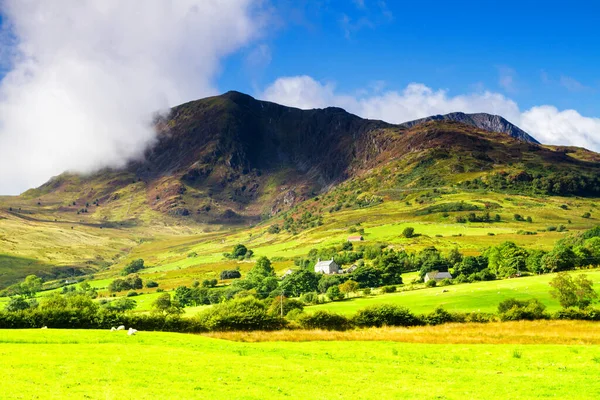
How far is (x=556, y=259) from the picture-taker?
484ft

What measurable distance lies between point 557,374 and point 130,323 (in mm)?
50872

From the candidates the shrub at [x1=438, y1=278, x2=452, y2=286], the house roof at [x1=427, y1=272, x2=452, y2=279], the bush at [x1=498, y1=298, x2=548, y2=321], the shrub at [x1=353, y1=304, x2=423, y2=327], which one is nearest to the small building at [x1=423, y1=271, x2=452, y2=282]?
the house roof at [x1=427, y1=272, x2=452, y2=279]

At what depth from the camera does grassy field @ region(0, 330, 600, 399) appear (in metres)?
29.0

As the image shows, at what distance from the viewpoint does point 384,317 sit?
76312 mm

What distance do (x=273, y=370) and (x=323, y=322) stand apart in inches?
1513

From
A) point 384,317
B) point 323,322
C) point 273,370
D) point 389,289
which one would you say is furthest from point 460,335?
point 389,289

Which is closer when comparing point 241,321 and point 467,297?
point 241,321

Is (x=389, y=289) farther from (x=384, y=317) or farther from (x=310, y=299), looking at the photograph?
(x=384, y=317)

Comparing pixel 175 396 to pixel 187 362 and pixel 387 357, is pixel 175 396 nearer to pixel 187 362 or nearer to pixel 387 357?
pixel 187 362

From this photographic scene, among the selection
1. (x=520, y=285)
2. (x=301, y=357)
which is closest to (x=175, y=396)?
(x=301, y=357)

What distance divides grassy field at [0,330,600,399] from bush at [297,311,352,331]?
21449 millimetres

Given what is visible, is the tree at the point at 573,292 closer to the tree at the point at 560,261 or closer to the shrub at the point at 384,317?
the shrub at the point at 384,317

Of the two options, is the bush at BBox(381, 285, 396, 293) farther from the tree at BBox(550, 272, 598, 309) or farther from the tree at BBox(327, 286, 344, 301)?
the tree at BBox(550, 272, 598, 309)

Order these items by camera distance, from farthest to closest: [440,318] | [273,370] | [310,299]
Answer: [310,299] → [440,318] → [273,370]
